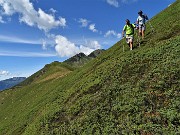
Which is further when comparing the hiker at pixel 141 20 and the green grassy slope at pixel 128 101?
the hiker at pixel 141 20

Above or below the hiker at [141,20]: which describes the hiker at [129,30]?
below

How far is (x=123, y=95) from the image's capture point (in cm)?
2427

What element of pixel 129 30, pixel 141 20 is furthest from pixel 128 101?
pixel 141 20

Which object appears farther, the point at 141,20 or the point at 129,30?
the point at 141,20

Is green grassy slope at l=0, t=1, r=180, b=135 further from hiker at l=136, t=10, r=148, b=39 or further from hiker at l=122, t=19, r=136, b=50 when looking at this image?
hiker at l=136, t=10, r=148, b=39

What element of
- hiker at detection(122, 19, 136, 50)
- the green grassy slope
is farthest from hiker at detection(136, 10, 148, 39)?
the green grassy slope

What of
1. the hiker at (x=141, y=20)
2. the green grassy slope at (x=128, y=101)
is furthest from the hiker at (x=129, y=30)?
the green grassy slope at (x=128, y=101)

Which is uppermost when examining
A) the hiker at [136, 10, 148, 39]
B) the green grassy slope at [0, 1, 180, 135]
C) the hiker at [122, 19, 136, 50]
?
the hiker at [136, 10, 148, 39]

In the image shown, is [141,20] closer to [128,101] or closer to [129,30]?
[129,30]

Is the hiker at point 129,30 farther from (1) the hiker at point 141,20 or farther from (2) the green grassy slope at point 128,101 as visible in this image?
(2) the green grassy slope at point 128,101

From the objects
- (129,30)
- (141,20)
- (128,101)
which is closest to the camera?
(128,101)

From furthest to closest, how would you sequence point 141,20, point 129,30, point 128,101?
point 141,20
point 129,30
point 128,101

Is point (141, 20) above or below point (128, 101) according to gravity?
above

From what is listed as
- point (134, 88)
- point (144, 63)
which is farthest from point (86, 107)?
point (144, 63)
